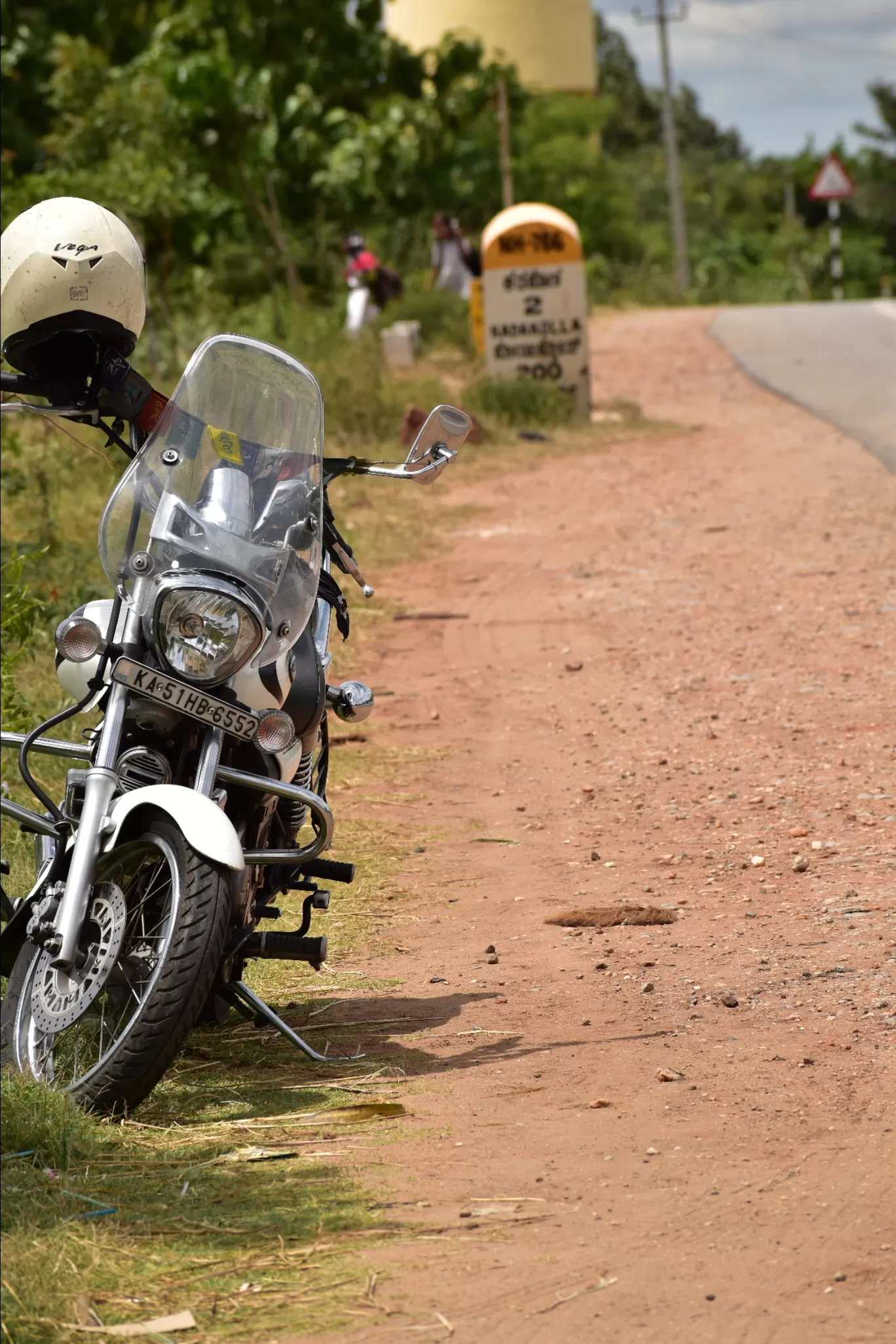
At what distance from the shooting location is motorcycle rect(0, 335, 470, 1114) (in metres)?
3.75

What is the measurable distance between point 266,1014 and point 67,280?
69.9 inches

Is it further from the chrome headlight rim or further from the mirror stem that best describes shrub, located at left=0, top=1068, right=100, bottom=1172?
the mirror stem

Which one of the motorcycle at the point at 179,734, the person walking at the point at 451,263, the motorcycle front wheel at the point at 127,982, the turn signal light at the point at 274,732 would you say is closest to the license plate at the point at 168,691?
the motorcycle at the point at 179,734

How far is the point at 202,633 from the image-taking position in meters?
3.87

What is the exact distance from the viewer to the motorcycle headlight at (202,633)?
152 inches

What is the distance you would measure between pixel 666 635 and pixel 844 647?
3.45 ft

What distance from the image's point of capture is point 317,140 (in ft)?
84.0

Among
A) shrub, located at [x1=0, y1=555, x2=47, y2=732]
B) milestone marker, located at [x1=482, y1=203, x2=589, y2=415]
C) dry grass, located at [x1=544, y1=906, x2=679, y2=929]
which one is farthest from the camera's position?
milestone marker, located at [x1=482, y1=203, x2=589, y2=415]

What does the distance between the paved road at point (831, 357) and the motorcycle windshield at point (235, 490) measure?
33.6 feet

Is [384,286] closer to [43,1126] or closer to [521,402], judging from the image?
[521,402]

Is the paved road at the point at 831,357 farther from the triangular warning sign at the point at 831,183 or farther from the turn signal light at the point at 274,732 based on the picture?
the turn signal light at the point at 274,732

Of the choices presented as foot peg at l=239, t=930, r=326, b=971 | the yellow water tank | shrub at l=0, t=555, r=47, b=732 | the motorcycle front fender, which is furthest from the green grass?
the yellow water tank

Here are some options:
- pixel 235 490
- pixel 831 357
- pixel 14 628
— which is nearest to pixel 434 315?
pixel 831 357

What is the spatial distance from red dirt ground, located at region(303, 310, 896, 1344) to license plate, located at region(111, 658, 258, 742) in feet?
3.16
